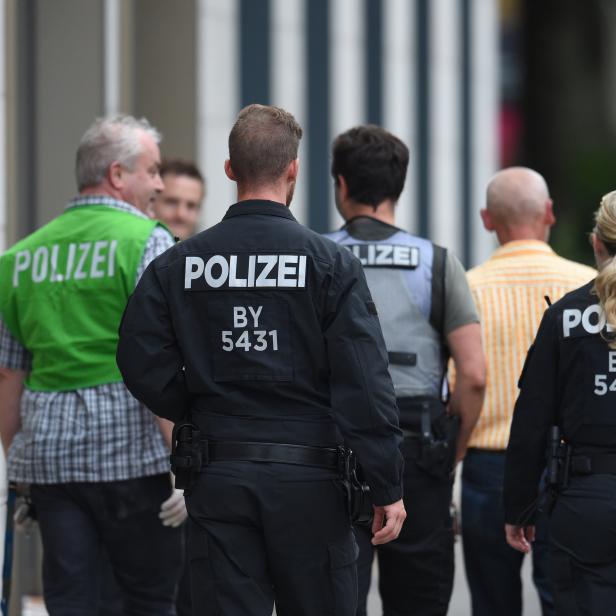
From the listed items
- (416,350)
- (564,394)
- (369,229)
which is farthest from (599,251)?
(369,229)

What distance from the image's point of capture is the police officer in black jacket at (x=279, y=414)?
13.1 feet

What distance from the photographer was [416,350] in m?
5.01

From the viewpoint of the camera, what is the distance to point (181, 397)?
165 inches

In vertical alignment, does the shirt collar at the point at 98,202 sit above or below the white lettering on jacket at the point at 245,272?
above

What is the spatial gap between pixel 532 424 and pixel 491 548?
1159 millimetres

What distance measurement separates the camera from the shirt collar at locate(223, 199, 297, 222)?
13.5ft

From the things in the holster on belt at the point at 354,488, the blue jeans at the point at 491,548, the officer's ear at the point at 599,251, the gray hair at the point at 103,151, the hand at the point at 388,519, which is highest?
the gray hair at the point at 103,151

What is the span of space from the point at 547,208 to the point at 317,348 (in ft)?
6.62

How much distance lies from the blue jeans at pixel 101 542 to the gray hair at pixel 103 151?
111 centimetres

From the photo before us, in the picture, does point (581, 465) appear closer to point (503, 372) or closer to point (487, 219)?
point (503, 372)

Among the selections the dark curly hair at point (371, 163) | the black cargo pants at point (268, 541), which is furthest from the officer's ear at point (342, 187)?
the black cargo pants at point (268, 541)

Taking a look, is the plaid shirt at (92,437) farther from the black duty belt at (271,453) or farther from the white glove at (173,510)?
the black duty belt at (271,453)

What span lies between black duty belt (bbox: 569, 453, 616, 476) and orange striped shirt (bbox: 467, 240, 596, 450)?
1.08 m

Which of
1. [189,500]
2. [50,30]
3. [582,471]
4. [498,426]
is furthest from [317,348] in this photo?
[50,30]
